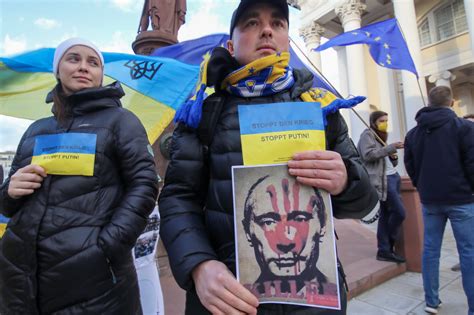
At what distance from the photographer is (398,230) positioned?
405 centimetres

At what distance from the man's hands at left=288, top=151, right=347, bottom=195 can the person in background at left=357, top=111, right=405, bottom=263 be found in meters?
3.23

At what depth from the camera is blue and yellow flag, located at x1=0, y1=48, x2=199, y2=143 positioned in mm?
2902

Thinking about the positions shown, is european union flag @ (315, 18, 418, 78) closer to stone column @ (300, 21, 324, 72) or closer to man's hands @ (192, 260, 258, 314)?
man's hands @ (192, 260, 258, 314)

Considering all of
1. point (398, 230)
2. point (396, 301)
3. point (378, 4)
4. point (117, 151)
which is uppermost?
point (378, 4)

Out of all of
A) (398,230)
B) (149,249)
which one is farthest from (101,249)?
(398,230)

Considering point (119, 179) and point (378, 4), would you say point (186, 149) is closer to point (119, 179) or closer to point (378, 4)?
point (119, 179)

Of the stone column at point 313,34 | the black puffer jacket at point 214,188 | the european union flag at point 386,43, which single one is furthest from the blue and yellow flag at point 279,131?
the stone column at point 313,34

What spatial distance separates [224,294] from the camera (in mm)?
783

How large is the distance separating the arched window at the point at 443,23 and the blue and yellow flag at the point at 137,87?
1768 centimetres

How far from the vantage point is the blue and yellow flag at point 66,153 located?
1461mm

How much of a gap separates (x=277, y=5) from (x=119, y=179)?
1.11 metres

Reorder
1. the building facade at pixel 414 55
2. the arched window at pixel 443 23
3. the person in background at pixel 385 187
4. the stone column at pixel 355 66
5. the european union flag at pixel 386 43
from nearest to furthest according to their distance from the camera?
1. the person in background at pixel 385 187
2. the european union flag at pixel 386 43
3. the building facade at pixel 414 55
4. the stone column at pixel 355 66
5. the arched window at pixel 443 23

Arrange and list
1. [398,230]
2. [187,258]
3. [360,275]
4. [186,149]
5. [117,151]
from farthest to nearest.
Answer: [398,230], [360,275], [117,151], [186,149], [187,258]

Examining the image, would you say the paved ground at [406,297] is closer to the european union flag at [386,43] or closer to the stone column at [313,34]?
the european union flag at [386,43]
